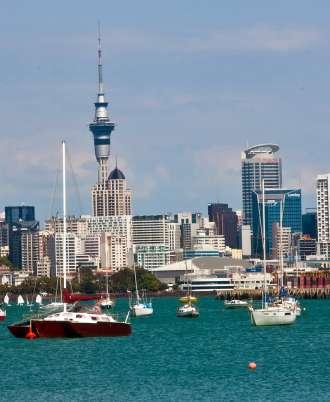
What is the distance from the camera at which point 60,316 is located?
277 ft

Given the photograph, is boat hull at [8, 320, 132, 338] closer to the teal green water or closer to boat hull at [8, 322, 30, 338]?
boat hull at [8, 322, 30, 338]

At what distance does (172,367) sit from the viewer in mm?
71750

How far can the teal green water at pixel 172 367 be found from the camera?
60719 millimetres

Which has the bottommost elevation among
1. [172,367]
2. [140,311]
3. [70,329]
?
[172,367]

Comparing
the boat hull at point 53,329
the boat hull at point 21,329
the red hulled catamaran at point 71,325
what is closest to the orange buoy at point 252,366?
the red hulled catamaran at point 71,325

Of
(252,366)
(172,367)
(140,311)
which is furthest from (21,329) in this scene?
(140,311)

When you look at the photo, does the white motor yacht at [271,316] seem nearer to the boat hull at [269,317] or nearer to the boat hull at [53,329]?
the boat hull at [269,317]

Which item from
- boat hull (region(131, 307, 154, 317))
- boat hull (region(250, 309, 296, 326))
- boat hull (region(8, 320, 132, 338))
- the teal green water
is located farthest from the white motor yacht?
boat hull (region(131, 307, 154, 317))

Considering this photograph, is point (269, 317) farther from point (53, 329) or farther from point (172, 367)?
point (172, 367)

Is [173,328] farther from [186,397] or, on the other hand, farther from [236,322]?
[186,397]

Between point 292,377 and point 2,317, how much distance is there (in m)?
78.0

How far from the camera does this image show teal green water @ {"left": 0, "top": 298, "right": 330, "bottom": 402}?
60.7 m

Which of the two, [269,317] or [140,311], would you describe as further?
[140,311]

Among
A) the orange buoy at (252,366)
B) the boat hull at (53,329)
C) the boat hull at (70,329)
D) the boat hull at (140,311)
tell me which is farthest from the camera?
the boat hull at (140,311)
